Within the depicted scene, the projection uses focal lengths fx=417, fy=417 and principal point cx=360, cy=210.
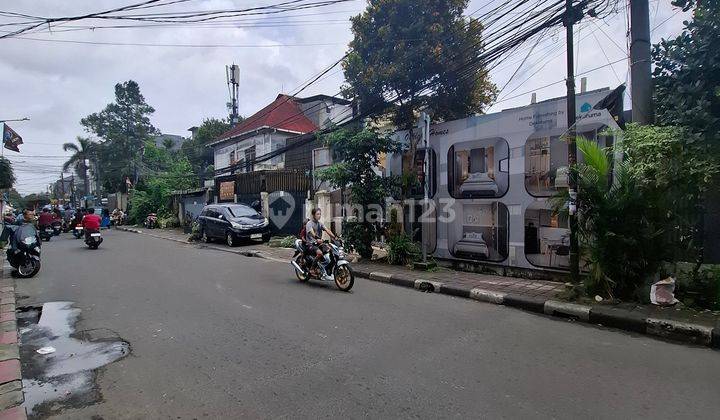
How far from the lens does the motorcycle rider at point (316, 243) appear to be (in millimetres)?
8281

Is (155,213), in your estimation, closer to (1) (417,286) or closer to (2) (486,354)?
(1) (417,286)

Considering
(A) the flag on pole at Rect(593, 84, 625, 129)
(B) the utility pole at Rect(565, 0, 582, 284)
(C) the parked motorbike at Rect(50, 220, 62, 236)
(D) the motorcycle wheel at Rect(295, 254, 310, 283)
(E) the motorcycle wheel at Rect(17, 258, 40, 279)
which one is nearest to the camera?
(B) the utility pole at Rect(565, 0, 582, 284)

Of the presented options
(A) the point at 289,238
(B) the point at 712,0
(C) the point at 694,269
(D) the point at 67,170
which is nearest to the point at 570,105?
(B) the point at 712,0

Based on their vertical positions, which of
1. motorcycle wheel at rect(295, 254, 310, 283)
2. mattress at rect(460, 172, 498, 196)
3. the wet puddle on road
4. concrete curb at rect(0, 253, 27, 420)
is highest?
mattress at rect(460, 172, 498, 196)

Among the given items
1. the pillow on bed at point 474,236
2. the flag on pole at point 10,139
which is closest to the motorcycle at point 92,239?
the flag on pole at point 10,139

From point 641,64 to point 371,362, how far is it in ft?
20.6

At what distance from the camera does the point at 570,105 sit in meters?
7.30

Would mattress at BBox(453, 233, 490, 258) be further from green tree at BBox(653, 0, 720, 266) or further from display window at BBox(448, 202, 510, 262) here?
green tree at BBox(653, 0, 720, 266)

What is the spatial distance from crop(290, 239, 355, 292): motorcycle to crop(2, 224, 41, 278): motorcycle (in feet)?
20.6

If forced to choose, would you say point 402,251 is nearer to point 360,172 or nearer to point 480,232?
point 480,232

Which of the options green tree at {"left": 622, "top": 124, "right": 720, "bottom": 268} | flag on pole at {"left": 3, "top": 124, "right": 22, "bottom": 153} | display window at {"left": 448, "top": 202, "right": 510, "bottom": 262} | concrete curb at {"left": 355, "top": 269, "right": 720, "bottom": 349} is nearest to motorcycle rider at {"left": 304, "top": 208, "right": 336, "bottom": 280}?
concrete curb at {"left": 355, "top": 269, "right": 720, "bottom": 349}

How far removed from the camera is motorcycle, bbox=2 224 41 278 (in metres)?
9.49

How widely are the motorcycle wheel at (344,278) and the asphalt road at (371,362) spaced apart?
420 mm

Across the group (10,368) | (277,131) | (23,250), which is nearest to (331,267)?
(10,368)
